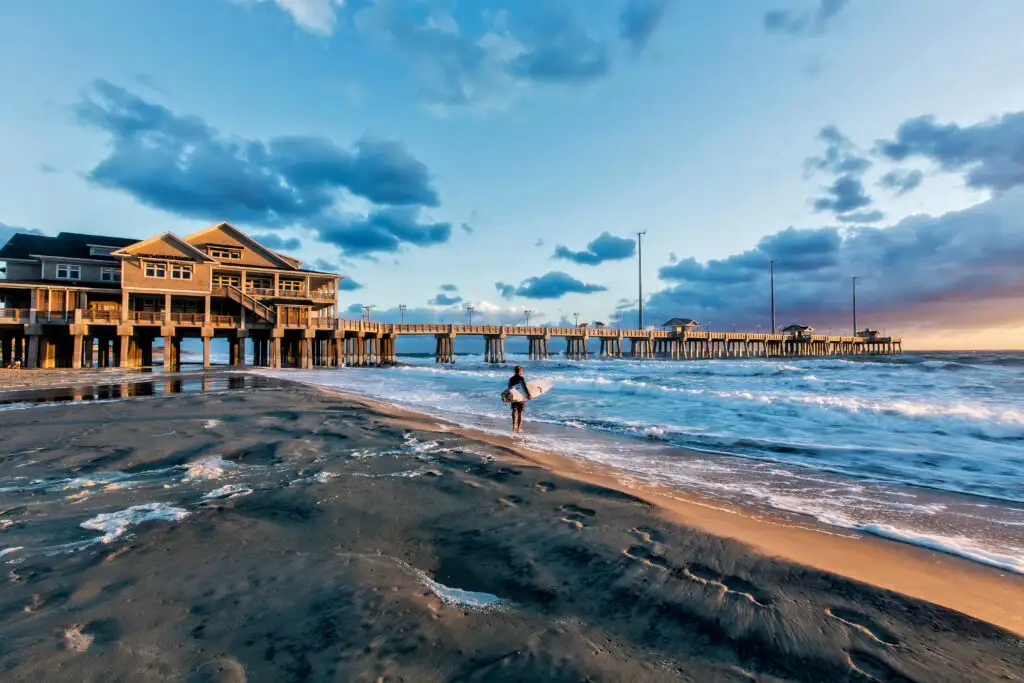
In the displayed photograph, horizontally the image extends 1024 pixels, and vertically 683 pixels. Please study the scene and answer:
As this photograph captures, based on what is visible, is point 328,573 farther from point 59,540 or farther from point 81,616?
point 59,540

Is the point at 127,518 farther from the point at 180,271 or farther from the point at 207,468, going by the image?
the point at 180,271

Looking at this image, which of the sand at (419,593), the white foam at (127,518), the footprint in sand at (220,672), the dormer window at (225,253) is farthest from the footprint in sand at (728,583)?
the dormer window at (225,253)

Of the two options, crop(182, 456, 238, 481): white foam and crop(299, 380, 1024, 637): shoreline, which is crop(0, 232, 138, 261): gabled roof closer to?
crop(182, 456, 238, 481): white foam

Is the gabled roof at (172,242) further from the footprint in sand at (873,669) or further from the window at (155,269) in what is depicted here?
the footprint in sand at (873,669)

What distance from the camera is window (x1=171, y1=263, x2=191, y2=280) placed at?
105 feet

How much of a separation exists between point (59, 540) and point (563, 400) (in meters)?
15.4

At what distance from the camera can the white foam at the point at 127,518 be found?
3.74 m

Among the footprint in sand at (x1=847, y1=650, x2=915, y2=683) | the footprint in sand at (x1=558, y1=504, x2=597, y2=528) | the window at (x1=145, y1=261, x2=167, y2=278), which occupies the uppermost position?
the window at (x1=145, y1=261, x2=167, y2=278)

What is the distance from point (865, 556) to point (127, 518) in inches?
255

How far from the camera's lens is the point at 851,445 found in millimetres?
9953

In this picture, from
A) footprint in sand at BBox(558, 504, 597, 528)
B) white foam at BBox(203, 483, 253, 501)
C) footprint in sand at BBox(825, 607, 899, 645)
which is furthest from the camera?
white foam at BBox(203, 483, 253, 501)

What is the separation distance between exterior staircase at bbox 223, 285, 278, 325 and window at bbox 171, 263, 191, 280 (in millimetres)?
2395

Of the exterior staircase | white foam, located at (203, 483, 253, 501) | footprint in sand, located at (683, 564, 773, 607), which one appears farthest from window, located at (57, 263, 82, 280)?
footprint in sand, located at (683, 564, 773, 607)

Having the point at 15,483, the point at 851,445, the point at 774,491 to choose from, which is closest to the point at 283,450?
the point at 15,483
